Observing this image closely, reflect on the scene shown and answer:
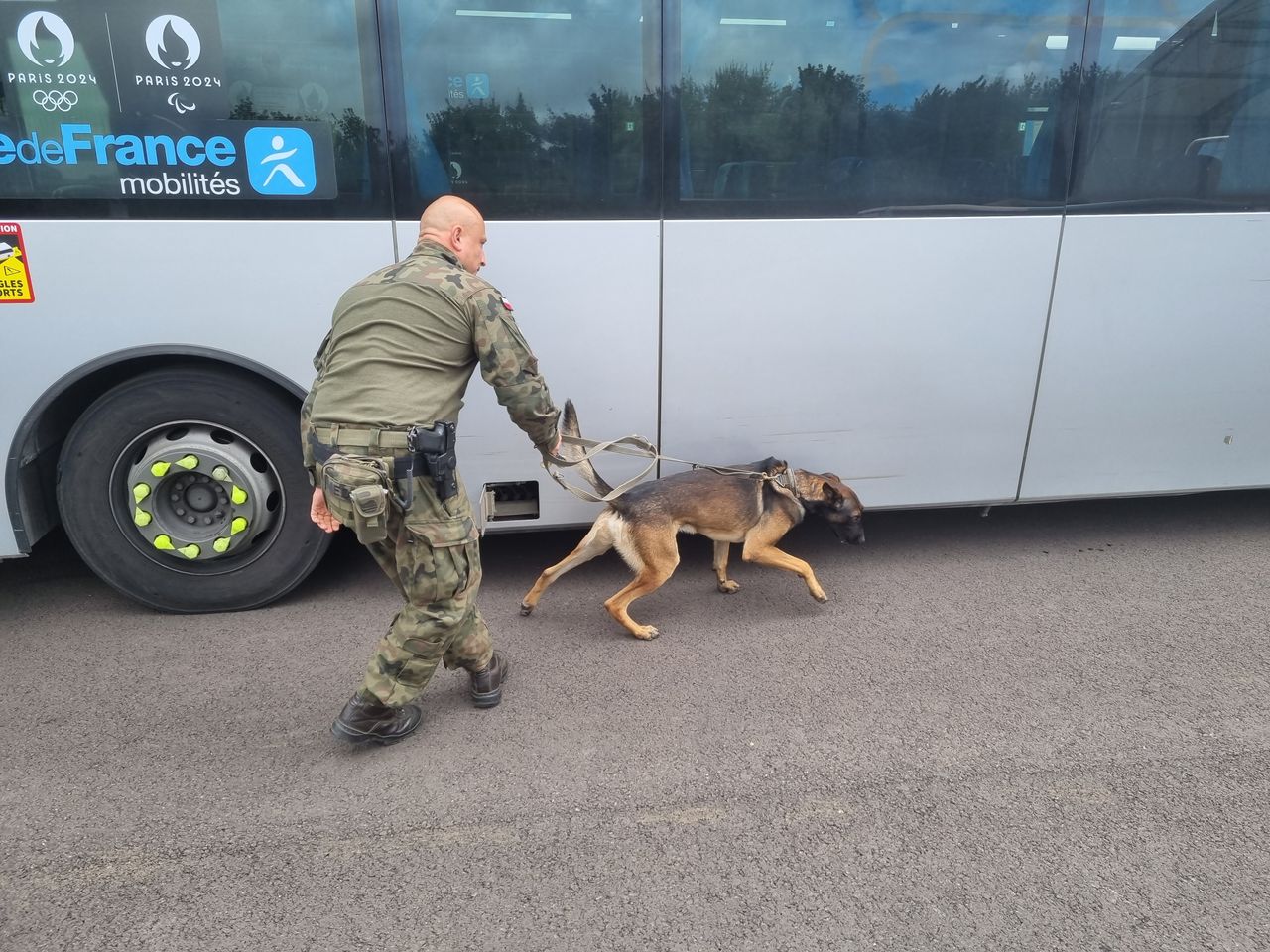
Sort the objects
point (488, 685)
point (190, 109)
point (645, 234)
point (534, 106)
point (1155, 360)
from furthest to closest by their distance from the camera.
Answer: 1. point (1155, 360)
2. point (645, 234)
3. point (534, 106)
4. point (190, 109)
5. point (488, 685)

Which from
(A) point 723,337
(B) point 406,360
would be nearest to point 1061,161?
(A) point 723,337

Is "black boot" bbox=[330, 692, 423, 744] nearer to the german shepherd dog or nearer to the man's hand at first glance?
the man's hand

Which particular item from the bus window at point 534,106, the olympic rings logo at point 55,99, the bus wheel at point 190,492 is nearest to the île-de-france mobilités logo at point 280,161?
the bus window at point 534,106

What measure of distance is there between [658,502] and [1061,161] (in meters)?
2.57

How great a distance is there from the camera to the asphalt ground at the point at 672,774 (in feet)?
7.14

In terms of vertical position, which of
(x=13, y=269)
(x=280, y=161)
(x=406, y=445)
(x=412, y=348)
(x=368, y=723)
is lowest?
(x=368, y=723)

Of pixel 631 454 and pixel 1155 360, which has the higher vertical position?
pixel 1155 360

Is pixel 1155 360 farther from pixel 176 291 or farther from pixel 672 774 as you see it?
pixel 176 291

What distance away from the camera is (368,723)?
282cm

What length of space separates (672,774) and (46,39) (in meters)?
3.66

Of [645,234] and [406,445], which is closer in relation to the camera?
[406,445]

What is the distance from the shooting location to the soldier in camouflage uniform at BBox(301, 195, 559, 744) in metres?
2.59

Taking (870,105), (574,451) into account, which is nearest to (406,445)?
(574,451)

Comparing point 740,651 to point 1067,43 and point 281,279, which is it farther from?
point 1067,43
